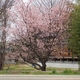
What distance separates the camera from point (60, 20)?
2839 centimetres

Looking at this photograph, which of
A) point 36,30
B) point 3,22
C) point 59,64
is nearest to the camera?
point 36,30

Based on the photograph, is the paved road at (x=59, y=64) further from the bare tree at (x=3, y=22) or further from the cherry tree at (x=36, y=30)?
the cherry tree at (x=36, y=30)

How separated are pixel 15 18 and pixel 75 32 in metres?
6.90

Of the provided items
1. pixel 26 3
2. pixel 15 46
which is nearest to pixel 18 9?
pixel 26 3

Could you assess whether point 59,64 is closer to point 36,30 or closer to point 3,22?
point 3,22


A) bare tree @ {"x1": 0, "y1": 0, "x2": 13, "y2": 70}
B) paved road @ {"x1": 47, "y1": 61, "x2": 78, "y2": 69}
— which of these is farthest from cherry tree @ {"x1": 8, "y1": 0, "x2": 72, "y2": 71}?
paved road @ {"x1": 47, "y1": 61, "x2": 78, "y2": 69}

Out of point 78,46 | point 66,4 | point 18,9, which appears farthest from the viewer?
point 66,4

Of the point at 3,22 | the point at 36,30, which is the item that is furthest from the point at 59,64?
the point at 36,30

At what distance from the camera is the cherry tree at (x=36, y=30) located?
27.5 metres

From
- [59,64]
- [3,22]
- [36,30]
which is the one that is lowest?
[59,64]

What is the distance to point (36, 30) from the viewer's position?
27.5m

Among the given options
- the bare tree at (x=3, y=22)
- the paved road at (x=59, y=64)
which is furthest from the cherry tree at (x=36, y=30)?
the paved road at (x=59, y=64)

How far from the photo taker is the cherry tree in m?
27.5

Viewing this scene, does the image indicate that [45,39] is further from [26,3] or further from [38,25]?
[26,3]
